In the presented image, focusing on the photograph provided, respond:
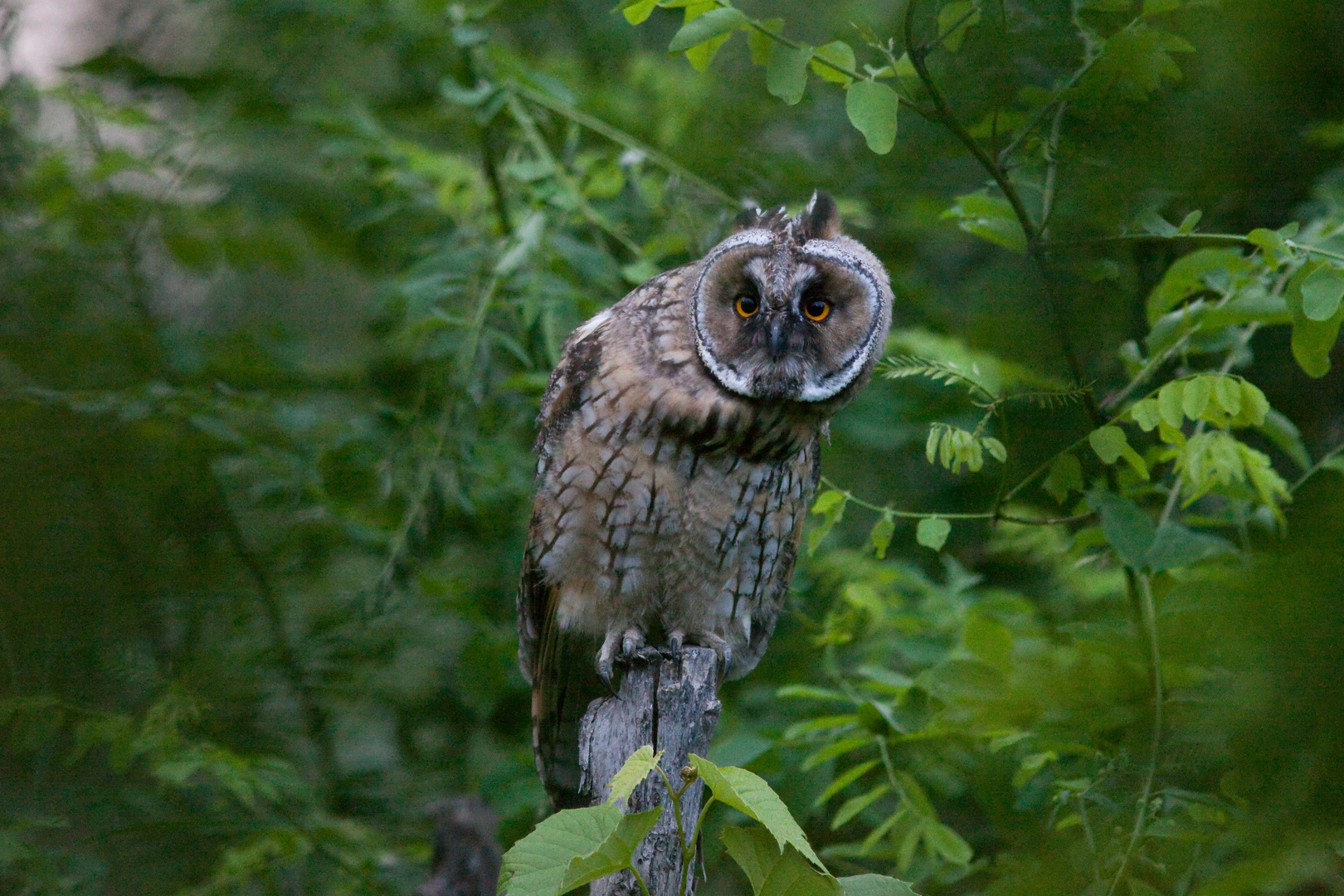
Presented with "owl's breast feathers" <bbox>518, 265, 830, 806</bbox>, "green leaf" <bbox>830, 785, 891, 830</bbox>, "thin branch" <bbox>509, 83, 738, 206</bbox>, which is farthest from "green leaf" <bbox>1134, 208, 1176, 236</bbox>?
"thin branch" <bbox>509, 83, 738, 206</bbox>

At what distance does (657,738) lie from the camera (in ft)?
5.66

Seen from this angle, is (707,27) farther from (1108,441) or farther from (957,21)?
(1108,441)

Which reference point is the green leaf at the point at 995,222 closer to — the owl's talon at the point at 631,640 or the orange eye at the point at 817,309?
the orange eye at the point at 817,309

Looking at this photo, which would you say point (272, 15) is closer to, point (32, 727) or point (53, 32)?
point (53, 32)

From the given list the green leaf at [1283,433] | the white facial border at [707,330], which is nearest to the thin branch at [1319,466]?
the green leaf at [1283,433]

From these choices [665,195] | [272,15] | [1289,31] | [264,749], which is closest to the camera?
[1289,31]

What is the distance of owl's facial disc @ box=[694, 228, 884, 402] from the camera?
1.88 metres

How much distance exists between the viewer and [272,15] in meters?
3.06

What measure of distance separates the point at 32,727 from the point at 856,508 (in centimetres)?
255

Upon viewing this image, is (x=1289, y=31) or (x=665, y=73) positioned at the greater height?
(x=665, y=73)

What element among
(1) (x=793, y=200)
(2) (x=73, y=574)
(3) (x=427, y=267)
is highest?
(1) (x=793, y=200)

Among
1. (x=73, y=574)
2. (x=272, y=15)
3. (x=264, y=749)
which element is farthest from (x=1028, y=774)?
(x=272, y=15)

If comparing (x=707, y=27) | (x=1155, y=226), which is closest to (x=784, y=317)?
(x=707, y=27)

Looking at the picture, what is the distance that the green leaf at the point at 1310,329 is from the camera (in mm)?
1349
